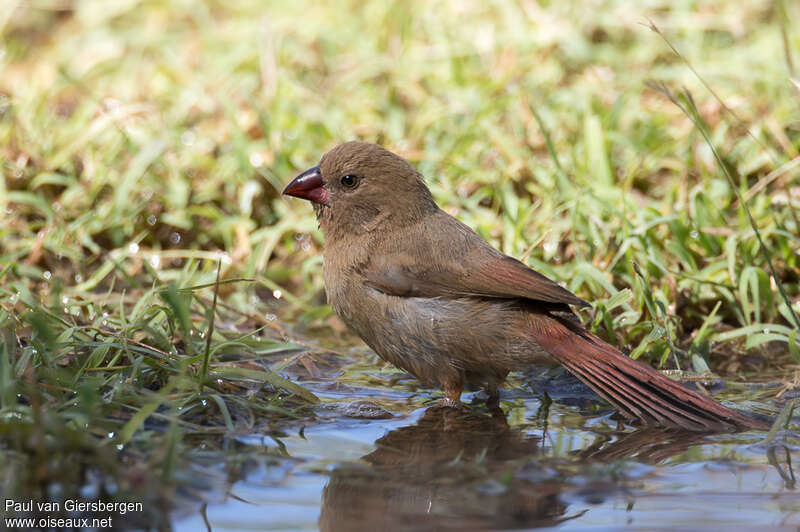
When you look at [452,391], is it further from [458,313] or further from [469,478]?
[469,478]

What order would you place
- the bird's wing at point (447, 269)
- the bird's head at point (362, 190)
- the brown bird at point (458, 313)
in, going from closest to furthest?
the brown bird at point (458, 313)
the bird's wing at point (447, 269)
the bird's head at point (362, 190)

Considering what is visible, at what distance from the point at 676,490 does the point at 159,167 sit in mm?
4023

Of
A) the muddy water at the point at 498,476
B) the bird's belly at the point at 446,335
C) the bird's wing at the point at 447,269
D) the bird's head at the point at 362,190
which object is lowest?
the muddy water at the point at 498,476

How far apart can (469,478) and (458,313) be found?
3.59ft

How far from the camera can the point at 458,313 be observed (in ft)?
13.3

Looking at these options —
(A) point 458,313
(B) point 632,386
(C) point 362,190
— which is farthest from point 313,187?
(B) point 632,386

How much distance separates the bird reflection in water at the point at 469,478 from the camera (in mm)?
2814

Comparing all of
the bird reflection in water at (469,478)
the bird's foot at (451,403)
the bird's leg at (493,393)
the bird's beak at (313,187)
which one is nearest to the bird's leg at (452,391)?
the bird's foot at (451,403)

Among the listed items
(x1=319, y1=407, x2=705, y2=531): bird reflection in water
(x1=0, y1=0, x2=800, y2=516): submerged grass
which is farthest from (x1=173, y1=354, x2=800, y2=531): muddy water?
(x1=0, y1=0, x2=800, y2=516): submerged grass

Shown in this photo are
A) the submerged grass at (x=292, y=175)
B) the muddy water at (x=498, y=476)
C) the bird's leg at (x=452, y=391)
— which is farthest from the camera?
the bird's leg at (x=452, y=391)

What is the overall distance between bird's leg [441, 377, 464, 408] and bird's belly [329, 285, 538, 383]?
3 centimetres

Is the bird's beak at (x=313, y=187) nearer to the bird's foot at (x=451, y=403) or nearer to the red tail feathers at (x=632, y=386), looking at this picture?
the bird's foot at (x=451, y=403)

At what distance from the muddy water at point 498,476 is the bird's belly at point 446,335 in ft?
0.73

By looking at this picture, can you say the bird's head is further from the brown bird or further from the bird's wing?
the bird's wing
